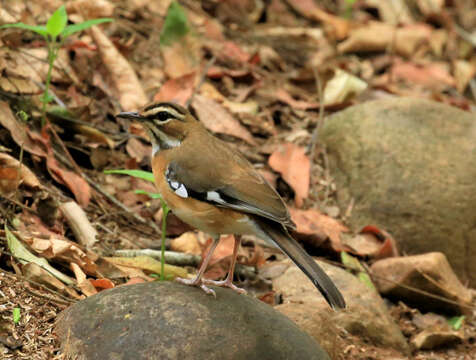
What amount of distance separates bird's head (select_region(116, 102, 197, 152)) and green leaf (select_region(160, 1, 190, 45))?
3.24 meters

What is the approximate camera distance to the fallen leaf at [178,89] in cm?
742

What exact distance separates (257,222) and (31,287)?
4.89 feet

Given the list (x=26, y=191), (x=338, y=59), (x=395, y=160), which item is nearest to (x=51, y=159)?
(x=26, y=191)

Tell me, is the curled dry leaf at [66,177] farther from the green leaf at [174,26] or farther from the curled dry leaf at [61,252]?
the green leaf at [174,26]

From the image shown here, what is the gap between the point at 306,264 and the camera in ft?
14.3

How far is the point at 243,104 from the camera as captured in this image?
8.08m

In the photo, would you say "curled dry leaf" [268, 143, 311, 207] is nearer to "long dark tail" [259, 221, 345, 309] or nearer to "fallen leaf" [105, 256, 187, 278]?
"fallen leaf" [105, 256, 187, 278]

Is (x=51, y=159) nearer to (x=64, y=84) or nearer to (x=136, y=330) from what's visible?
(x=64, y=84)

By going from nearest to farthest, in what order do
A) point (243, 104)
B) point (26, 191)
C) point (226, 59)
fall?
1. point (26, 191)
2. point (243, 104)
3. point (226, 59)

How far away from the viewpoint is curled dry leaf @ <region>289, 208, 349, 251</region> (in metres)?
6.52

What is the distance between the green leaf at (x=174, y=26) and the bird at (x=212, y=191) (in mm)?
3268

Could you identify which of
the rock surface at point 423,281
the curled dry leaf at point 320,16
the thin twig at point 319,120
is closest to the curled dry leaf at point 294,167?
the thin twig at point 319,120

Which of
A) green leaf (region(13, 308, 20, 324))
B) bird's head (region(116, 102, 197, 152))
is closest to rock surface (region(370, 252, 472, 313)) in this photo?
bird's head (region(116, 102, 197, 152))

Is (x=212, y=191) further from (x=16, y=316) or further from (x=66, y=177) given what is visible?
(x=66, y=177)
